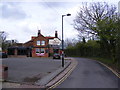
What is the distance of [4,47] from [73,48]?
29725mm

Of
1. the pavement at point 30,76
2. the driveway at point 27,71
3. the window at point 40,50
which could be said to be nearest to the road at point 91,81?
the pavement at point 30,76

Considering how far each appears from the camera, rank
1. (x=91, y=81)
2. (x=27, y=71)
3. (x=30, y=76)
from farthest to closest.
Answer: (x=27, y=71) → (x=30, y=76) → (x=91, y=81)

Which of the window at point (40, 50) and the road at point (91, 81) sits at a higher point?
the window at point (40, 50)

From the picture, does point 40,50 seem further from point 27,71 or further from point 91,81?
point 91,81

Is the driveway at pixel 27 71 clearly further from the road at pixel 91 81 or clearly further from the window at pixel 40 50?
the window at pixel 40 50

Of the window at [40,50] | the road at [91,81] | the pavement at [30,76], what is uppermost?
the window at [40,50]

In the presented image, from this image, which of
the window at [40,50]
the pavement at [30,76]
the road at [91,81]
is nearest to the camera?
the pavement at [30,76]

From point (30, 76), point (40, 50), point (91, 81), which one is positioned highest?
point (40, 50)

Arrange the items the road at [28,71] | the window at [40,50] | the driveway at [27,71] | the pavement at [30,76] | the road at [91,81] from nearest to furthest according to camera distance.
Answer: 1. the pavement at [30,76]
2. the road at [91,81]
3. the driveway at [27,71]
4. the road at [28,71]
5. the window at [40,50]

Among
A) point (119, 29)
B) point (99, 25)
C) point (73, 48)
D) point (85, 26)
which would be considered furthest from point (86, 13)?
point (73, 48)

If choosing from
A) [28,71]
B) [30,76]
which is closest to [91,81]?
[30,76]

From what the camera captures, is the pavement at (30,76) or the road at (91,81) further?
the road at (91,81)

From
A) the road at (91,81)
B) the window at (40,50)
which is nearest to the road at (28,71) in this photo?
the road at (91,81)

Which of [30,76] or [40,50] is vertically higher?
[40,50]
